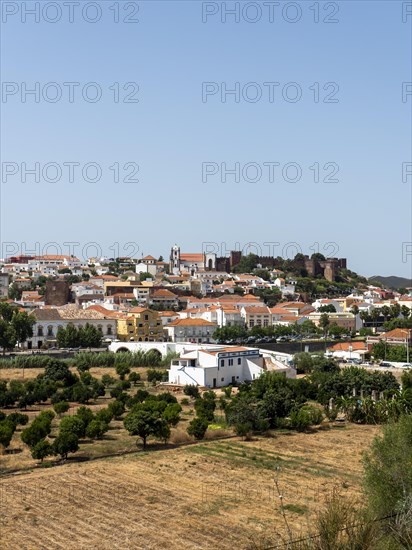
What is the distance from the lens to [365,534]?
31.3 feet

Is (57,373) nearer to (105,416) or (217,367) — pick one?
(217,367)

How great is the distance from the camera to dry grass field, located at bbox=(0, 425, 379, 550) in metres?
14.6

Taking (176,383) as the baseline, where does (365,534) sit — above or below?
above

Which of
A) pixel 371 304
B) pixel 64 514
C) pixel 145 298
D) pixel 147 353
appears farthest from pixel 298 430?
pixel 371 304

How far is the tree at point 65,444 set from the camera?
20.9 meters

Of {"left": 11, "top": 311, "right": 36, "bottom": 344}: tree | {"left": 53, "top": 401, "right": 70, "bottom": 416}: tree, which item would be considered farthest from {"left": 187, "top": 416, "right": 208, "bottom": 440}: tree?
{"left": 11, "top": 311, "right": 36, "bottom": 344}: tree

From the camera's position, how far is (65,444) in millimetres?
20906

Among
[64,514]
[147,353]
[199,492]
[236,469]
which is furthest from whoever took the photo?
[147,353]

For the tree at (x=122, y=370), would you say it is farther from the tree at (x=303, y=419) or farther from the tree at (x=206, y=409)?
the tree at (x=303, y=419)

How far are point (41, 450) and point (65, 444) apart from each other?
677 mm

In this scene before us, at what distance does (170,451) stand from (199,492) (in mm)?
4842

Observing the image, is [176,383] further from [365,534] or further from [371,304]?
[371,304]

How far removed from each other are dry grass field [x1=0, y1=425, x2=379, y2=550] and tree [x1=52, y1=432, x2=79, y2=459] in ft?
1.21

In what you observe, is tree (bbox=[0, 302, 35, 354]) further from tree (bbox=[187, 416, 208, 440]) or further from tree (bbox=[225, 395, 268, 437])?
tree (bbox=[187, 416, 208, 440])
